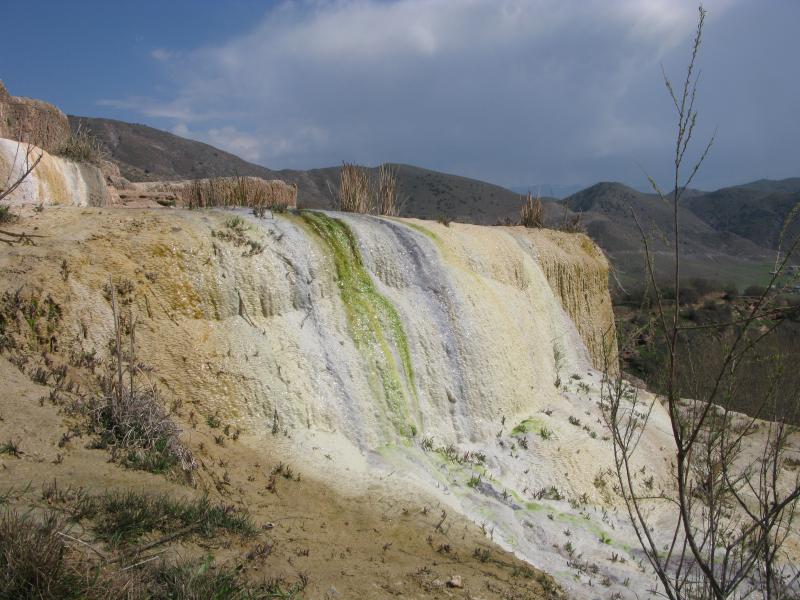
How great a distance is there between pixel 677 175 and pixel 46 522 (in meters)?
3.08

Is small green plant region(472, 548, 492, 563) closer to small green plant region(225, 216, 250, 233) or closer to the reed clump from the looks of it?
small green plant region(225, 216, 250, 233)

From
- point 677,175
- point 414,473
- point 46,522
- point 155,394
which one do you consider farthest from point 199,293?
point 677,175

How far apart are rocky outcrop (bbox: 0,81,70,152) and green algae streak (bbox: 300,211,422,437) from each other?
521 centimetres

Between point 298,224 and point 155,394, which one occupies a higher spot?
point 298,224

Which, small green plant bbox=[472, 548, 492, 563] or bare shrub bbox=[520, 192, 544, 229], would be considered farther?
bare shrub bbox=[520, 192, 544, 229]

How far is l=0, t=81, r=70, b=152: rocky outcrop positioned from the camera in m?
9.05

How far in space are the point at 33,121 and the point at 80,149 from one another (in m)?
1.40

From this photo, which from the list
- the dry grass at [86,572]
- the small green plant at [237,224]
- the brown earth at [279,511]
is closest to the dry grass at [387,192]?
the small green plant at [237,224]

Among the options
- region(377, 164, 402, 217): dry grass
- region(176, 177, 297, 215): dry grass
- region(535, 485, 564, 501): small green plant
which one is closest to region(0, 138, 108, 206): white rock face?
region(176, 177, 297, 215): dry grass

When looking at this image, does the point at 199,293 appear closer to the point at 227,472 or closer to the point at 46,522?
the point at 227,472

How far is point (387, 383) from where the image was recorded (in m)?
6.01

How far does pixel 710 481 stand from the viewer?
207 cm

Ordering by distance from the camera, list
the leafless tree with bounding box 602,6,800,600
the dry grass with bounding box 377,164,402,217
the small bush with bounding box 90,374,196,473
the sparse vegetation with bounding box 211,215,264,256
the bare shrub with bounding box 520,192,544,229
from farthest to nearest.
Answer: the bare shrub with bounding box 520,192,544,229 < the dry grass with bounding box 377,164,402,217 < the sparse vegetation with bounding box 211,215,264,256 < the small bush with bounding box 90,374,196,473 < the leafless tree with bounding box 602,6,800,600

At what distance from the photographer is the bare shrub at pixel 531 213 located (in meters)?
12.0
